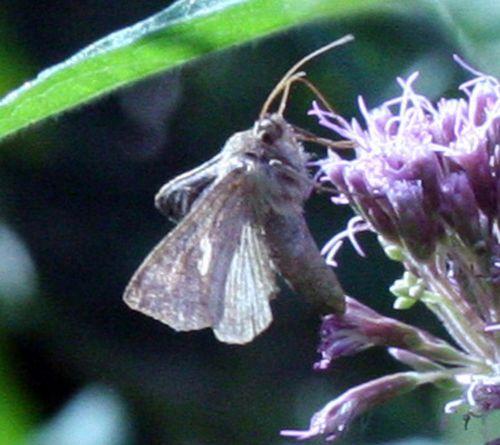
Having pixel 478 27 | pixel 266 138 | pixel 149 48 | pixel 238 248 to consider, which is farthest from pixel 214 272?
pixel 478 27

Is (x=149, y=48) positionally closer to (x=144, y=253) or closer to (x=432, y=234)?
(x=432, y=234)

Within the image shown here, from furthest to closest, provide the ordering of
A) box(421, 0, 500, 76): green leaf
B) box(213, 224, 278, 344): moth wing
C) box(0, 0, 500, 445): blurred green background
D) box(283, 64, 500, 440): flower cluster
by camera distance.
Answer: box(0, 0, 500, 445): blurred green background
box(213, 224, 278, 344): moth wing
box(283, 64, 500, 440): flower cluster
box(421, 0, 500, 76): green leaf

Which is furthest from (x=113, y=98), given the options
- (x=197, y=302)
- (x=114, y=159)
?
(x=197, y=302)

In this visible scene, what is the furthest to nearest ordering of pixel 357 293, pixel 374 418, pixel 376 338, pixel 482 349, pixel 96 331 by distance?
pixel 96 331 < pixel 357 293 < pixel 374 418 < pixel 376 338 < pixel 482 349

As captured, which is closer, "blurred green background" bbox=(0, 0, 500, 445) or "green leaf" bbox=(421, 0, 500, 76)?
"green leaf" bbox=(421, 0, 500, 76)

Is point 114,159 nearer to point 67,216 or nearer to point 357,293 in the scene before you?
point 67,216

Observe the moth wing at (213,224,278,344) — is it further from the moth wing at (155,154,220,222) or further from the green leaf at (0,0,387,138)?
the green leaf at (0,0,387,138)

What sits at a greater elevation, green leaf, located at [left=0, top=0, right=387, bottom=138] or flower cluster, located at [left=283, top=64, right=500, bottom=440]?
green leaf, located at [left=0, top=0, right=387, bottom=138]

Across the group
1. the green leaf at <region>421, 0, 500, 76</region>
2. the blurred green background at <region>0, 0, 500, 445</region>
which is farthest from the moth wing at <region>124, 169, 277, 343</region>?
the blurred green background at <region>0, 0, 500, 445</region>
